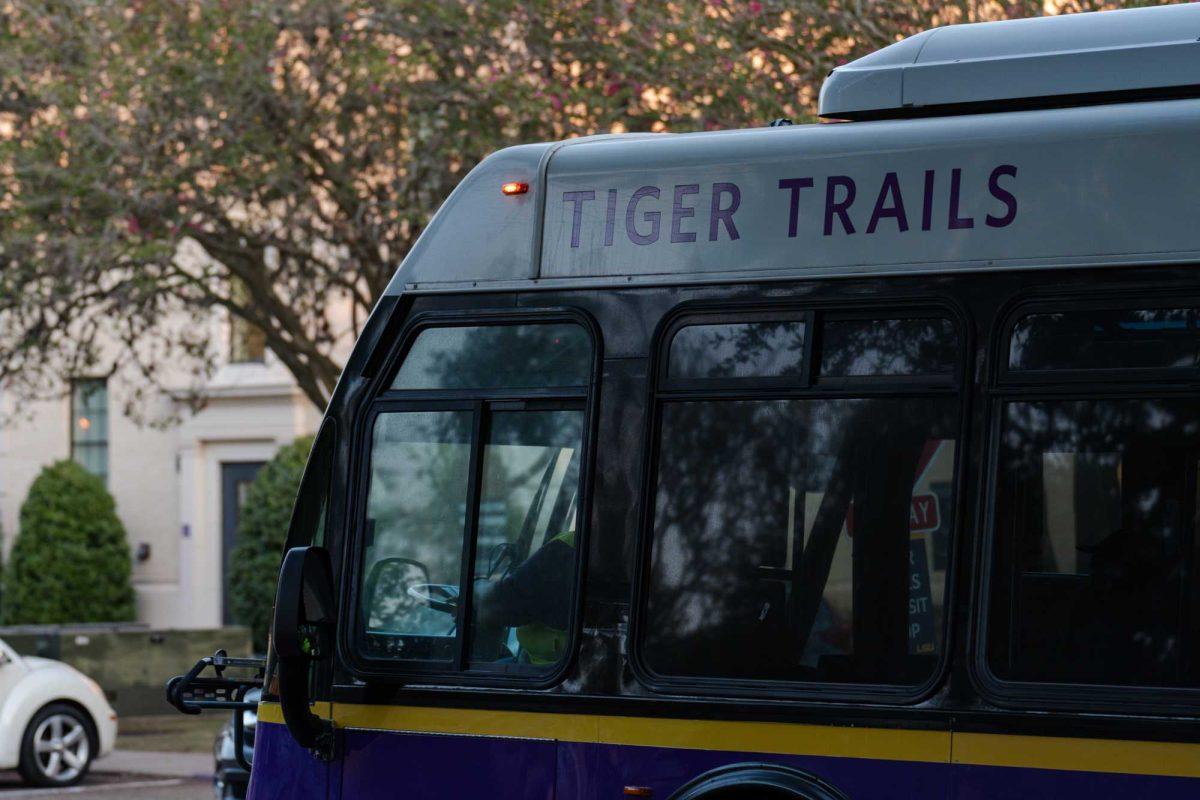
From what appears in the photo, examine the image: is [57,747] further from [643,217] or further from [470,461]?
[643,217]

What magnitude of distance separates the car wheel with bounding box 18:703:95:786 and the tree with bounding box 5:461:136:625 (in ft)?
40.3

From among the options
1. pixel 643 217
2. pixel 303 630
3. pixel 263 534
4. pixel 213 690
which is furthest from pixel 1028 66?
pixel 263 534

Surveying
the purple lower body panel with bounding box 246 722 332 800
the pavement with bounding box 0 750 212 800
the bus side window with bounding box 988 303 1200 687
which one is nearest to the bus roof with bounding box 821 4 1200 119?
the bus side window with bounding box 988 303 1200 687

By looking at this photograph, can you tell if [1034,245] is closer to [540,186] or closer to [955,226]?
[955,226]

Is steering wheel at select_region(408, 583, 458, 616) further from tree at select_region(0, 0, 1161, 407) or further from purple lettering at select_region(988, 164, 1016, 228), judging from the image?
tree at select_region(0, 0, 1161, 407)

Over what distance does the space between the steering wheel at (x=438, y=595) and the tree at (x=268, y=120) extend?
8119 millimetres

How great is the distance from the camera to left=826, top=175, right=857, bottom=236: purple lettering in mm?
5855

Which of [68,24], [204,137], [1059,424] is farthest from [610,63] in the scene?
[1059,424]

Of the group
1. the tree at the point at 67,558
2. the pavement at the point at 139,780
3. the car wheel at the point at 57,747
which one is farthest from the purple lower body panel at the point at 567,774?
the tree at the point at 67,558

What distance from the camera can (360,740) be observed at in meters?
6.29

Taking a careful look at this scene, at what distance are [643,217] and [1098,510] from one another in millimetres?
1703

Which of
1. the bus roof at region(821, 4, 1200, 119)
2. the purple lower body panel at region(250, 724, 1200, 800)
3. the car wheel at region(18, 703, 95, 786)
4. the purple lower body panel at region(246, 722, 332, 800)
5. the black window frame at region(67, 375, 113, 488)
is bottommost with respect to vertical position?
the car wheel at region(18, 703, 95, 786)

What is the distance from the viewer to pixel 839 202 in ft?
19.3

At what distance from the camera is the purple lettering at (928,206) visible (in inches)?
226
